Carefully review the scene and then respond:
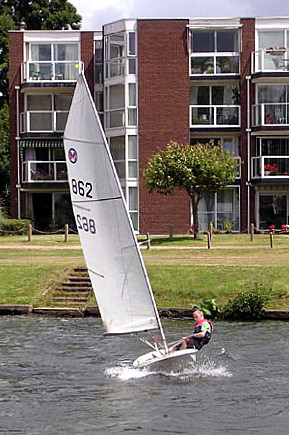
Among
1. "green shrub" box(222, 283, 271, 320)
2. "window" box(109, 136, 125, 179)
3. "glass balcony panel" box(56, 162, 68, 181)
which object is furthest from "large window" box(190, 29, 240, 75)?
"green shrub" box(222, 283, 271, 320)

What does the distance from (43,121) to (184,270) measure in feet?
81.7

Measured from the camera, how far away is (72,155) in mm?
17359

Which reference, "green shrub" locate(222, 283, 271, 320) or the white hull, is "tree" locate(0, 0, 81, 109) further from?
the white hull

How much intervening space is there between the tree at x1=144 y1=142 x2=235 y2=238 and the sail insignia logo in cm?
2206

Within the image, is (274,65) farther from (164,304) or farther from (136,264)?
(136,264)

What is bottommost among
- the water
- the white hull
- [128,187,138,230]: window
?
the water

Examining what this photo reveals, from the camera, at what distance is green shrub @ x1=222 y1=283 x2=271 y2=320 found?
2509 cm

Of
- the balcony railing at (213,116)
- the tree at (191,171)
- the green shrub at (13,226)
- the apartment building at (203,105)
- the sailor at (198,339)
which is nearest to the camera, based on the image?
the sailor at (198,339)

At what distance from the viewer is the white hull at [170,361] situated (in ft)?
56.2

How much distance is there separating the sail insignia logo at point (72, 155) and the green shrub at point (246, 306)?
31.7ft

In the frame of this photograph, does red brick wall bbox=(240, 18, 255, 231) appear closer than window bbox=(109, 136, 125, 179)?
Yes

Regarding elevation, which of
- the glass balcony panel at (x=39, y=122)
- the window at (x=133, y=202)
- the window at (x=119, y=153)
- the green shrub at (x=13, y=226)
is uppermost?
the glass balcony panel at (x=39, y=122)

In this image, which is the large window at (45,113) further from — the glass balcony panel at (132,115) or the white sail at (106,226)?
the white sail at (106,226)

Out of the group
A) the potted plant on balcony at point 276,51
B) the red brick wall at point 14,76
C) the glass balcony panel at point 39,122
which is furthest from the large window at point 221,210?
the red brick wall at point 14,76
